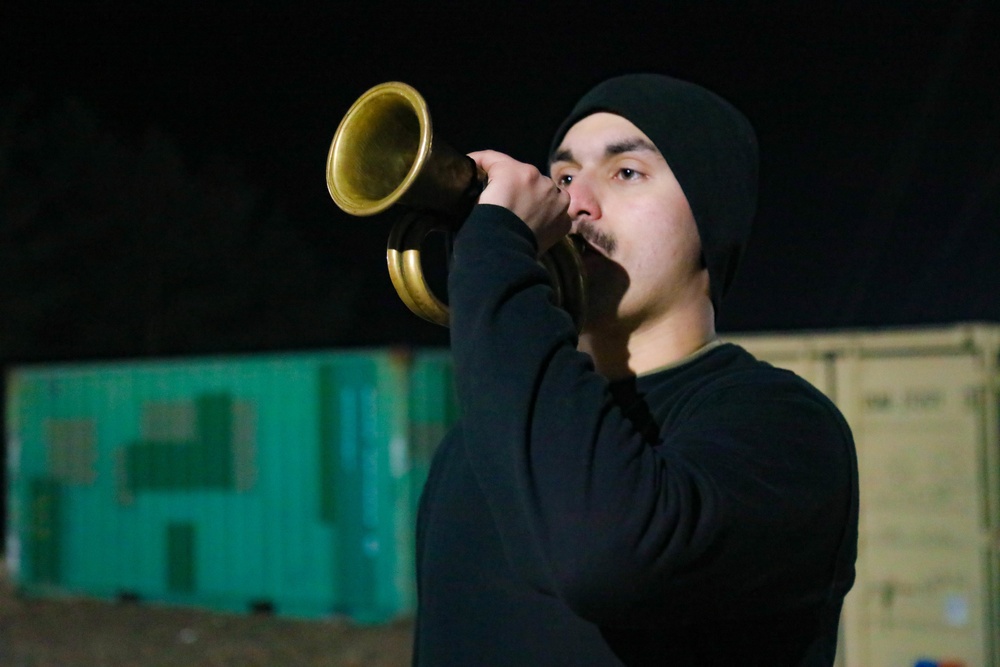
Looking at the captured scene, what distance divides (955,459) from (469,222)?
5.81 meters

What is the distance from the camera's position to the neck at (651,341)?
171cm

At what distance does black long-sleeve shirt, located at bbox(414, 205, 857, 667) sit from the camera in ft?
3.86

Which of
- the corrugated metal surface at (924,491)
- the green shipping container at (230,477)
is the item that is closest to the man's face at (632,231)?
the corrugated metal surface at (924,491)

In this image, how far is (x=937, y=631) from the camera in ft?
21.0

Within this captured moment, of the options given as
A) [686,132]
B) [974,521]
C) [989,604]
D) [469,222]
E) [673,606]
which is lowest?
[989,604]

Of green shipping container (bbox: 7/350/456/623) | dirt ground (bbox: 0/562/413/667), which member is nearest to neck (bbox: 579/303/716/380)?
dirt ground (bbox: 0/562/413/667)

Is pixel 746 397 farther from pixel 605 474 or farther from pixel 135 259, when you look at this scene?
pixel 135 259

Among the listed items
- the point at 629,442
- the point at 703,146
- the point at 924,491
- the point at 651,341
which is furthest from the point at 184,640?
the point at 629,442

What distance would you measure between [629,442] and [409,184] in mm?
436

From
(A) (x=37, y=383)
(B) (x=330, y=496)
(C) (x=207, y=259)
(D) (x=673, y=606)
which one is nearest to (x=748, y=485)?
(D) (x=673, y=606)

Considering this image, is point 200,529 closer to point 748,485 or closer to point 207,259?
point 748,485

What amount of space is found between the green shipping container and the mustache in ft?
26.2

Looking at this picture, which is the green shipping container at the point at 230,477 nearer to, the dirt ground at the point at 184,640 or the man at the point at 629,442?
the dirt ground at the point at 184,640

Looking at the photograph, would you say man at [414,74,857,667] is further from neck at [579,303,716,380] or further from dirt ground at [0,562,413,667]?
dirt ground at [0,562,413,667]
